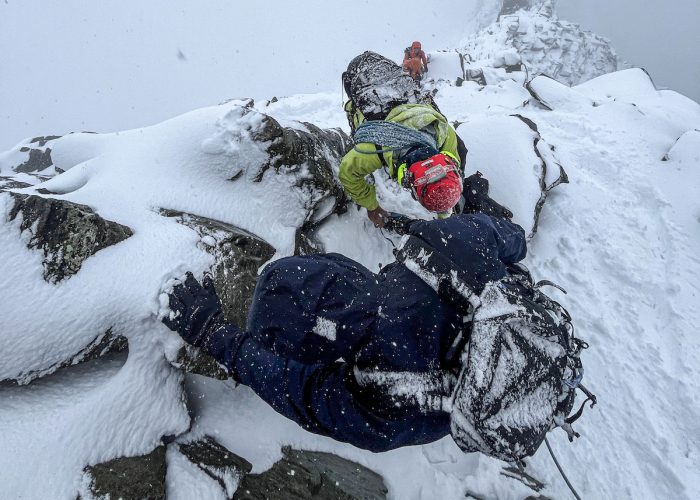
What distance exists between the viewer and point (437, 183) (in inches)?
122

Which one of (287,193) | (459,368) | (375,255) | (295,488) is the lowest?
(295,488)

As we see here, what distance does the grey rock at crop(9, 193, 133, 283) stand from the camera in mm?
2543

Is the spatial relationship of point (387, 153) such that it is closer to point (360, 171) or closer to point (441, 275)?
point (360, 171)

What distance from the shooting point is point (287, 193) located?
413 centimetres

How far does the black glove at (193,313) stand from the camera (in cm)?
250

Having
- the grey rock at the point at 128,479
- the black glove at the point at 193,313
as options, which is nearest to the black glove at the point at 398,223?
the black glove at the point at 193,313

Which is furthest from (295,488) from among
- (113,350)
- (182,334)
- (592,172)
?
(592,172)

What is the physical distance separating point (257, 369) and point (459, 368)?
1276 millimetres

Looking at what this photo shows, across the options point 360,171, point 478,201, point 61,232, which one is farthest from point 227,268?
point 478,201

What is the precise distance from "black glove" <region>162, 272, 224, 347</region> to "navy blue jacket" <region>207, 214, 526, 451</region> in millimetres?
229

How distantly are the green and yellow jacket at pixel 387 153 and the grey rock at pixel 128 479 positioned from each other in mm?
3255

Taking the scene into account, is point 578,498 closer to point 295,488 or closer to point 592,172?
point 295,488

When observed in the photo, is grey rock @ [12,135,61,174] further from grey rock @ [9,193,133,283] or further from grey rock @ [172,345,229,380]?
grey rock @ [172,345,229,380]

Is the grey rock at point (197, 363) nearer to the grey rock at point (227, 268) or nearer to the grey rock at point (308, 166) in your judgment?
the grey rock at point (227, 268)
